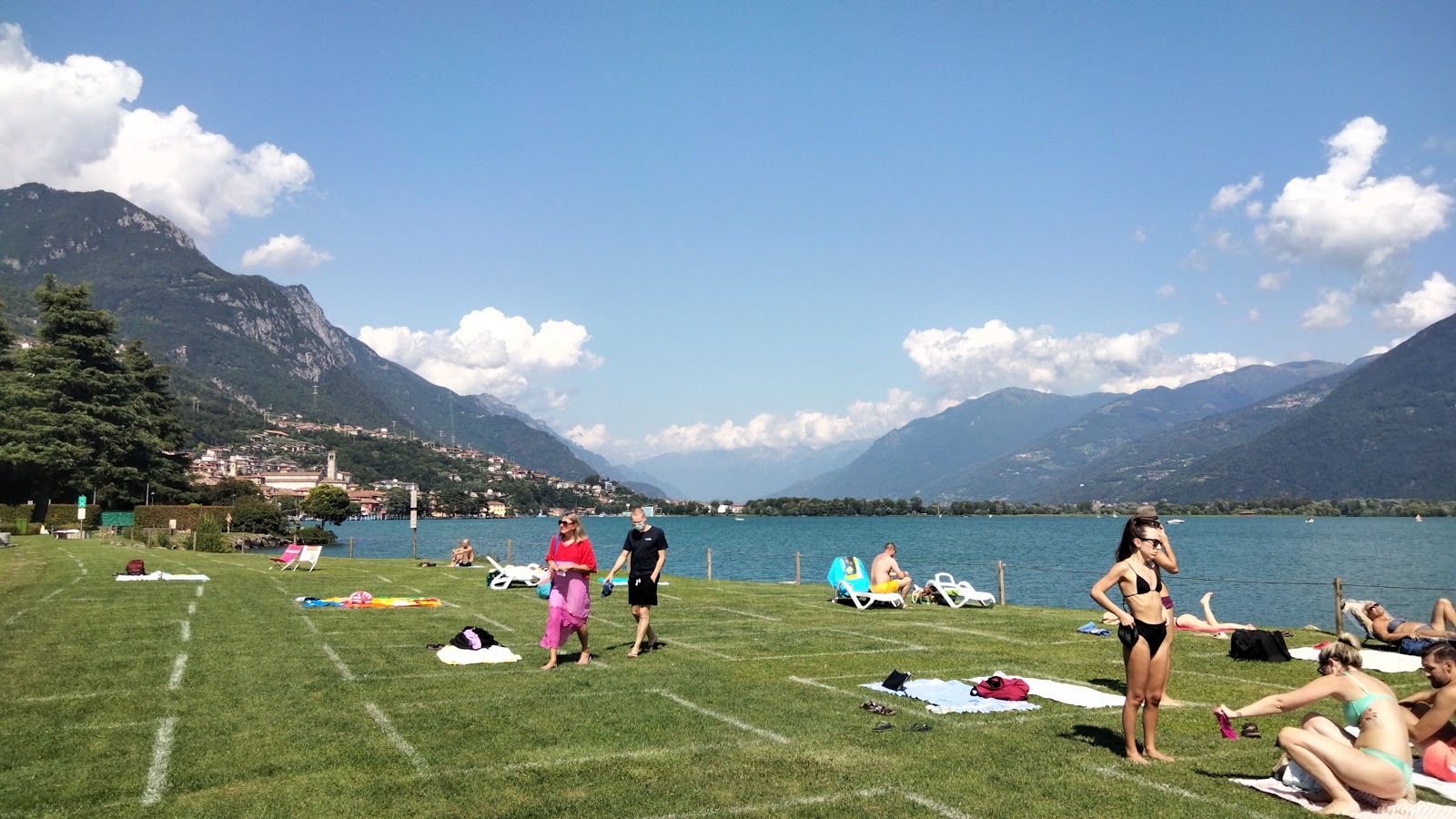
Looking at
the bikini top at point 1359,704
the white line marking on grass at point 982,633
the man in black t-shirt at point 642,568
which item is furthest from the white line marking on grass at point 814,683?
the white line marking on grass at point 982,633

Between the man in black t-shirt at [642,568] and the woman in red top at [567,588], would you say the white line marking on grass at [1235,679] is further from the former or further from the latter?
the woman in red top at [567,588]

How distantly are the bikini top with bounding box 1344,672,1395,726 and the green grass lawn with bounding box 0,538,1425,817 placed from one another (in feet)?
2.71

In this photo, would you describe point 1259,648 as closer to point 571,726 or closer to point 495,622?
point 571,726

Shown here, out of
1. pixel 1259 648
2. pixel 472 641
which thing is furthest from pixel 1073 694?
pixel 472 641

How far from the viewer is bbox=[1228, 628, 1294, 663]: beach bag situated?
43.1 ft

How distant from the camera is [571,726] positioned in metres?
8.51

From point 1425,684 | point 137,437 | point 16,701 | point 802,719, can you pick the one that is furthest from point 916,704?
point 137,437

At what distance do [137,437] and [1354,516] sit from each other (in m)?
218

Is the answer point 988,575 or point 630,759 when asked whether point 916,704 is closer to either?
point 630,759

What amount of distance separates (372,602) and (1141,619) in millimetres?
16002

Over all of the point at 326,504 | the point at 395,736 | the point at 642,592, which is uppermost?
the point at 326,504

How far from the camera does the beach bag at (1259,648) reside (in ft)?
43.1

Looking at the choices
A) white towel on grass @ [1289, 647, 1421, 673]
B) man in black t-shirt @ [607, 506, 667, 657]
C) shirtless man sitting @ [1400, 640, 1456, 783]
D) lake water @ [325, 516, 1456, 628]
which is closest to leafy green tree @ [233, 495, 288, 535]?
lake water @ [325, 516, 1456, 628]

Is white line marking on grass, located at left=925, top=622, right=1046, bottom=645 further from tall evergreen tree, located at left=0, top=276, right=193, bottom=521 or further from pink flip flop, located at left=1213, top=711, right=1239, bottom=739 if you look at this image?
tall evergreen tree, located at left=0, top=276, right=193, bottom=521
